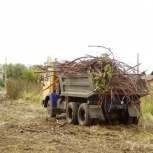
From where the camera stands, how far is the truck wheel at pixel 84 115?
1339 cm

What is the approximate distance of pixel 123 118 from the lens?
46.4 ft

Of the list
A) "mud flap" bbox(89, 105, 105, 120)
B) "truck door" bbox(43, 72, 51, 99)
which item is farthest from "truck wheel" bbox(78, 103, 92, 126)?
"truck door" bbox(43, 72, 51, 99)

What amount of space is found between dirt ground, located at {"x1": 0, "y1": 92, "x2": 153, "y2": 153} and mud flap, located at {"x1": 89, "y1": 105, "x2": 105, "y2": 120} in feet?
1.07

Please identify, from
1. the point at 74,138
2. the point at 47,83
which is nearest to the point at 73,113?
the point at 47,83

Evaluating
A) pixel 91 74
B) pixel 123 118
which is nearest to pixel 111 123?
pixel 123 118

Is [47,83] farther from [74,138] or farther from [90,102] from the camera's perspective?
[74,138]

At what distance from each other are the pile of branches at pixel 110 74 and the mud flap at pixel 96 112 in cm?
70

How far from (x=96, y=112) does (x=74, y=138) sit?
2421mm

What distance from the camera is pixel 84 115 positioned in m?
13.9

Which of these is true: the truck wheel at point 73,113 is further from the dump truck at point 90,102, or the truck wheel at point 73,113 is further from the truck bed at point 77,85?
the truck bed at point 77,85

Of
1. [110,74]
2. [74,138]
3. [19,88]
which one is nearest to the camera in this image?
[74,138]

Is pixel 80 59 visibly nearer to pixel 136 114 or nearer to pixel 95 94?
pixel 95 94

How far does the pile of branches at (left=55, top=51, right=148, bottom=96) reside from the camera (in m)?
12.7

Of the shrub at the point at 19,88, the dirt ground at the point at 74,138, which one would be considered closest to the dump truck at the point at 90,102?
the dirt ground at the point at 74,138
